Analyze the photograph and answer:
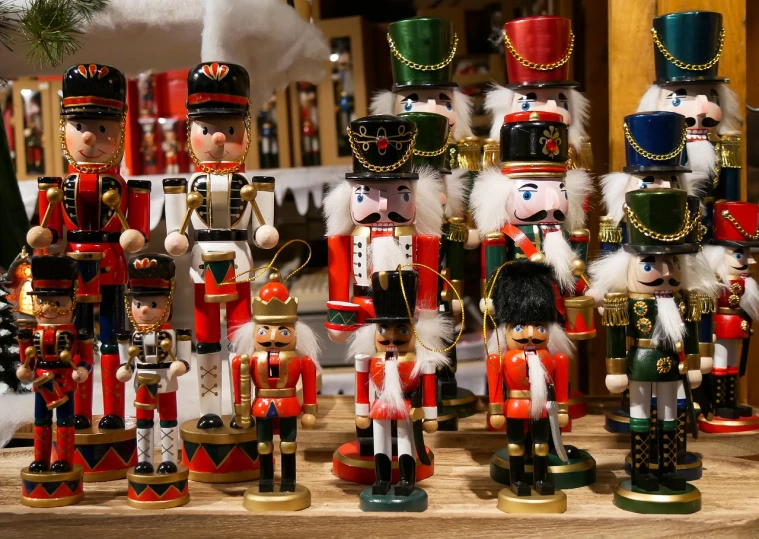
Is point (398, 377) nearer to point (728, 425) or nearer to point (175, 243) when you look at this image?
point (175, 243)

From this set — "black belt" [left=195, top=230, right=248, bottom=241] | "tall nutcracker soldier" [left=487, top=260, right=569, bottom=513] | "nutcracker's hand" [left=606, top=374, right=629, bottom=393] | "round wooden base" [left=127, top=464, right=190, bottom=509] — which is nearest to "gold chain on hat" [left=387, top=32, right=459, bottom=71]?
"black belt" [left=195, top=230, right=248, bottom=241]

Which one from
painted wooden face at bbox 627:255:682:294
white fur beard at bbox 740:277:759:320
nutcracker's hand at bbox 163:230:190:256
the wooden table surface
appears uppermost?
nutcracker's hand at bbox 163:230:190:256

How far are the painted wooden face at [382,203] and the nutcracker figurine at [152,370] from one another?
48 cm

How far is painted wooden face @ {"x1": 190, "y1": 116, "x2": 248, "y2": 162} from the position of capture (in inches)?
94.1

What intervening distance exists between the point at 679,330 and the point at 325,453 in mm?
1115

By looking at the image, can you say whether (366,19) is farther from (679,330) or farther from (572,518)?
(572,518)

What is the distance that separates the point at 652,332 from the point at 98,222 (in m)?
1.44

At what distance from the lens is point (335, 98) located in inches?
147

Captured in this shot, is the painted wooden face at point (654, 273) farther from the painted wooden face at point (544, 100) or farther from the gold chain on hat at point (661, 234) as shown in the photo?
the painted wooden face at point (544, 100)

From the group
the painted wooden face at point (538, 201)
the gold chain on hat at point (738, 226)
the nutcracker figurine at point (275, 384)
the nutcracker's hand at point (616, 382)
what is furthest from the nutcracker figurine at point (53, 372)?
the gold chain on hat at point (738, 226)

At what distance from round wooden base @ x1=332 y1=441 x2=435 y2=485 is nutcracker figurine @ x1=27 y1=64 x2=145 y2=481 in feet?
1.91

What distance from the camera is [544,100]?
2.66m

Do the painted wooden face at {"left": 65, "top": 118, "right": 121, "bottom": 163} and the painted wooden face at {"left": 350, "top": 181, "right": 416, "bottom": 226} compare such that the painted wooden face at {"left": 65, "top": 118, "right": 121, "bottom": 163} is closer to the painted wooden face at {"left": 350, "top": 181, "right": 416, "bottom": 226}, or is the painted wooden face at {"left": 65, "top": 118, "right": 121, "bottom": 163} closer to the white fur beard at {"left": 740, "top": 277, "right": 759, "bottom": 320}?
the painted wooden face at {"left": 350, "top": 181, "right": 416, "bottom": 226}

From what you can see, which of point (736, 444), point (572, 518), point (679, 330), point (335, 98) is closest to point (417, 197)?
point (679, 330)
